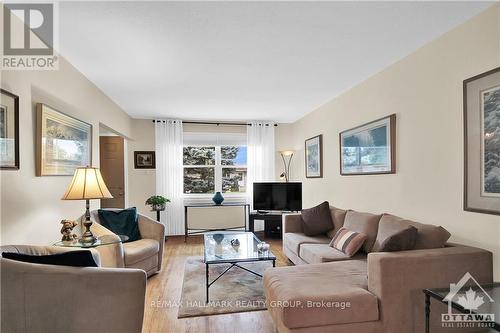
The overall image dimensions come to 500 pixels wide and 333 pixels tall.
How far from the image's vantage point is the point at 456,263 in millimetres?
1919

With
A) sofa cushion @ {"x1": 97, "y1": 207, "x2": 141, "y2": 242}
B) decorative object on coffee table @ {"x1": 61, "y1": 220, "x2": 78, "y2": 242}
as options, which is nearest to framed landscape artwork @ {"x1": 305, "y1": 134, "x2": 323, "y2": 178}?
sofa cushion @ {"x1": 97, "y1": 207, "x2": 141, "y2": 242}

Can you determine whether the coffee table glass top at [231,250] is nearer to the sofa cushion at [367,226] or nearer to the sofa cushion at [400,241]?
the sofa cushion at [367,226]

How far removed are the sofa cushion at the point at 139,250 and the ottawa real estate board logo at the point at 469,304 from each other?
2.78 metres

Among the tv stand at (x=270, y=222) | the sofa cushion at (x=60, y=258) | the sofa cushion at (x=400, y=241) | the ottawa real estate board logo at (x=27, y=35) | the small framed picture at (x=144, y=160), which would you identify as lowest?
the tv stand at (x=270, y=222)

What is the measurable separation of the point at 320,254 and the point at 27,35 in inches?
124

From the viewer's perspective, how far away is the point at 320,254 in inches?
111

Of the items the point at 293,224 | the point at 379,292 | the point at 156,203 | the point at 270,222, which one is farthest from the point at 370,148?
the point at 156,203

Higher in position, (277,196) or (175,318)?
(277,196)

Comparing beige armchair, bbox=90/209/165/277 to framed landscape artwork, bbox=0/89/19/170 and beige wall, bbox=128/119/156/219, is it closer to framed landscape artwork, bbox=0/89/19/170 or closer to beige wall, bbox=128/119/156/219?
framed landscape artwork, bbox=0/89/19/170

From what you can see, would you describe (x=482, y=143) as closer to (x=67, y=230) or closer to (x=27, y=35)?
(x=67, y=230)

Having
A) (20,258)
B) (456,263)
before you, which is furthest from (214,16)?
(456,263)

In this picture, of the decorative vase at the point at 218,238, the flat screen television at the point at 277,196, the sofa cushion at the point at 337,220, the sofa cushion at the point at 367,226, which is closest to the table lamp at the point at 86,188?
the decorative vase at the point at 218,238

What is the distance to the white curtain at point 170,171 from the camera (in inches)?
215

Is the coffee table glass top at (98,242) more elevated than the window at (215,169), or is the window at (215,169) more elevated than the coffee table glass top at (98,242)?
the window at (215,169)
